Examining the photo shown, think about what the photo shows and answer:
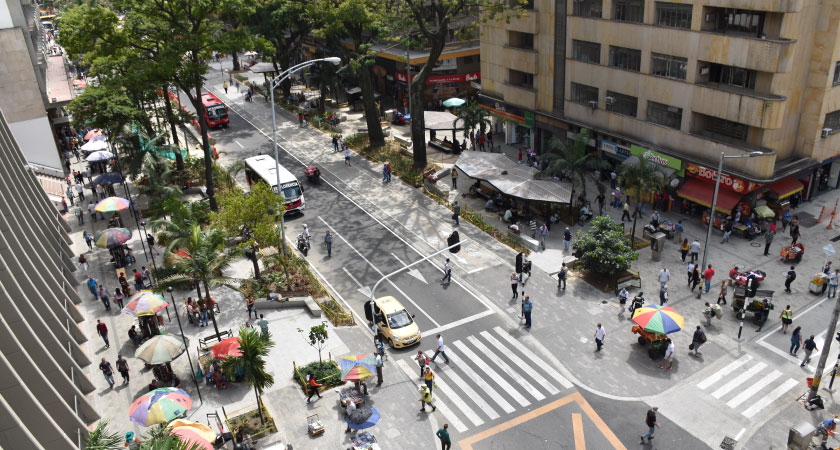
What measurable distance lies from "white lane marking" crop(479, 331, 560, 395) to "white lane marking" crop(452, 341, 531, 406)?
3.75 ft

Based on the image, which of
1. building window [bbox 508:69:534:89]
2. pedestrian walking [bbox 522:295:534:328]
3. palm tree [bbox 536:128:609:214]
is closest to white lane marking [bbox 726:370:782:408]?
pedestrian walking [bbox 522:295:534:328]

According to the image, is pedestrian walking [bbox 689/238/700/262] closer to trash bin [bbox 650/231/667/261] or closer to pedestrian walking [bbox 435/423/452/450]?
trash bin [bbox 650/231/667/261]

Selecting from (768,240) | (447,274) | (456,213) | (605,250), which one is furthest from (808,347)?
(456,213)

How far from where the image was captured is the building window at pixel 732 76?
1462 inches

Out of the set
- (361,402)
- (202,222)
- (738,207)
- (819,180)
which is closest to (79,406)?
(361,402)

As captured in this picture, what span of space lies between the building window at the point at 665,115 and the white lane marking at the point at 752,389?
18875 millimetres

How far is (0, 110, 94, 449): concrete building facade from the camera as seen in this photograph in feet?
66.8

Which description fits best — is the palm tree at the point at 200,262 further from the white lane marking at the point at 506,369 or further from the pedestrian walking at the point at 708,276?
the pedestrian walking at the point at 708,276

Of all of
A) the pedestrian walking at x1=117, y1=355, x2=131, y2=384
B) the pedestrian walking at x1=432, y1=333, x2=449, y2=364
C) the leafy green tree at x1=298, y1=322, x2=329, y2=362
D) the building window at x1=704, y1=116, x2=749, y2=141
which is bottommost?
the pedestrian walking at x1=432, y1=333, x2=449, y2=364

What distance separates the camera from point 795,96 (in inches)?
1449

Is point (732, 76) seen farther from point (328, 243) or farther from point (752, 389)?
point (328, 243)

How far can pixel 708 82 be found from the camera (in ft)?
128

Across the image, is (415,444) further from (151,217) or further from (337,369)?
(151,217)

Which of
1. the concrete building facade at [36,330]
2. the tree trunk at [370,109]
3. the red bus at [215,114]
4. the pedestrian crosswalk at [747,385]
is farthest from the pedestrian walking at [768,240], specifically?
the red bus at [215,114]
